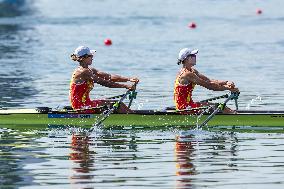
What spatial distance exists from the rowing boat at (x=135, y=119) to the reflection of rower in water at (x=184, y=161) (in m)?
1.23

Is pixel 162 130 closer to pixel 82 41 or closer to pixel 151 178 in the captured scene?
pixel 151 178

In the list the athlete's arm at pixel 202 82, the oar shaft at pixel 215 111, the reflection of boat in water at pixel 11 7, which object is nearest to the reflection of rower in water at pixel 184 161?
the oar shaft at pixel 215 111

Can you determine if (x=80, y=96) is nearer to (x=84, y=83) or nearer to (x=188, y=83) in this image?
(x=84, y=83)

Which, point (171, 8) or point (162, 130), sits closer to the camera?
point (162, 130)

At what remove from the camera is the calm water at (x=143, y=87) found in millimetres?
24875

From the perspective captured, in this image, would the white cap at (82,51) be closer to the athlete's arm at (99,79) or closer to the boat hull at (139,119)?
the athlete's arm at (99,79)

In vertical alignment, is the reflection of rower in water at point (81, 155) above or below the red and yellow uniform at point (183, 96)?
below

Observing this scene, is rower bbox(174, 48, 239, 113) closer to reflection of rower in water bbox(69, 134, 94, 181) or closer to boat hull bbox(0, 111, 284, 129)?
boat hull bbox(0, 111, 284, 129)

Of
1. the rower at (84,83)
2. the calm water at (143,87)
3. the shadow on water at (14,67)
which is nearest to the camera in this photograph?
the calm water at (143,87)

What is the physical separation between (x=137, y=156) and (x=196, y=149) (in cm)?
175

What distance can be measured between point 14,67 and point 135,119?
98.2 ft

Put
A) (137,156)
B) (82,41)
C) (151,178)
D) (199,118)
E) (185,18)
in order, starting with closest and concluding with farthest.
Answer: (151,178) → (137,156) → (199,118) → (82,41) → (185,18)

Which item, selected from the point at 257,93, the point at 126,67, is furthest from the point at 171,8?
the point at 257,93

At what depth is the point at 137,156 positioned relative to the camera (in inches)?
1084
